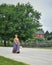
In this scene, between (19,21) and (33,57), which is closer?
(33,57)

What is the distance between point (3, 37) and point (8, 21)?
488 centimetres

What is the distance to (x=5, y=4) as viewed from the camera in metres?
94.4

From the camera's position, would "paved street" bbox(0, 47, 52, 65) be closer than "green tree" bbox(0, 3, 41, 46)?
Yes

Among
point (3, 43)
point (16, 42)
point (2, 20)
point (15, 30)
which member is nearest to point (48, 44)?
point (15, 30)

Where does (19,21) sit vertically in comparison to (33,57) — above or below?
above

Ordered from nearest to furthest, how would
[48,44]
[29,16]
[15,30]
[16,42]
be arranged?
[16,42]
[48,44]
[15,30]
[29,16]

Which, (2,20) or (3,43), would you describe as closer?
(2,20)

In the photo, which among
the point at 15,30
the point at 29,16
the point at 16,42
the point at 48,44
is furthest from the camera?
the point at 29,16

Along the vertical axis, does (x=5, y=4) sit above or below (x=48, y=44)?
above

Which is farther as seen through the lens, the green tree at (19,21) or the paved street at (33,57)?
the green tree at (19,21)

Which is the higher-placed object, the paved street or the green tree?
the green tree

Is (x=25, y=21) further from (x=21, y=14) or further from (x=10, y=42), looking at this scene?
Answer: (x=10, y=42)

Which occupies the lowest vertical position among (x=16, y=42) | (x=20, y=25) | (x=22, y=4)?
(x=16, y=42)

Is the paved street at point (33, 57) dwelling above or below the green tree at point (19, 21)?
below
